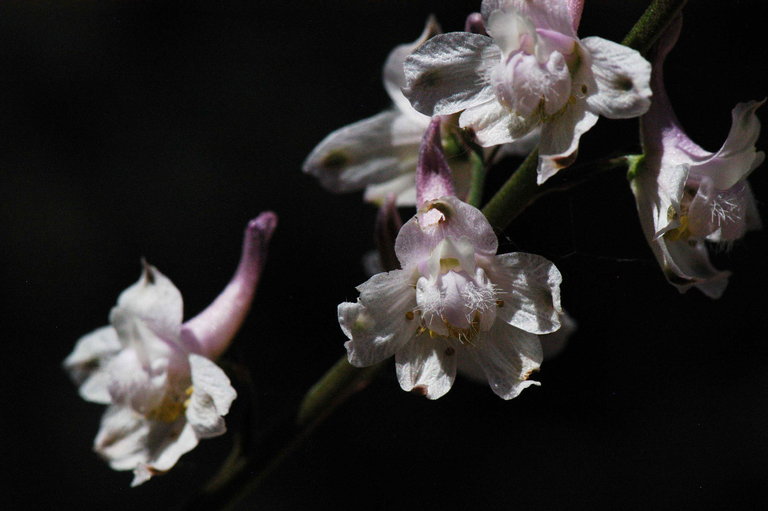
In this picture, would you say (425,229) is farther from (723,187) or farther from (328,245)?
(328,245)

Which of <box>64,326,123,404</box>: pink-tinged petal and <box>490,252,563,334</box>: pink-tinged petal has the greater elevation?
<box>490,252,563,334</box>: pink-tinged petal

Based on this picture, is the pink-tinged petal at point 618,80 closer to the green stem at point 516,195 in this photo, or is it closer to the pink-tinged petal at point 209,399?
the green stem at point 516,195

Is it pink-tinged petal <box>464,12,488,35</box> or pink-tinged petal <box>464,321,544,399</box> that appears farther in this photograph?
pink-tinged petal <box>464,12,488,35</box>

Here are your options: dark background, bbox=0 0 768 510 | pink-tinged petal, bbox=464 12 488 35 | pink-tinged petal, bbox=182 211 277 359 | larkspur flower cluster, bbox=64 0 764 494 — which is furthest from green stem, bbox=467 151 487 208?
dark background, bbox=0 0 768 510

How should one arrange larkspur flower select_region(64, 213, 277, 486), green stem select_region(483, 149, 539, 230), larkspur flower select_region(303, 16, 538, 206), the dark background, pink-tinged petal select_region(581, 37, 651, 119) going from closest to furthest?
pink-tinged petal select_region(581, 37, 651, 119)
green stem select_region(483, 149, 539, 230)
larkspur flower select_region(64, 213, 277, 486)
larkspur flower select_region(303, 16, 538, 206)
the dark background

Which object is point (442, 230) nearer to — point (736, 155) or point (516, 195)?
point (516, 195)

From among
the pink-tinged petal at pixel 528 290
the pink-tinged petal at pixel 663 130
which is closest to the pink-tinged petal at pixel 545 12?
the pink-tinged petal at pixel 663 130

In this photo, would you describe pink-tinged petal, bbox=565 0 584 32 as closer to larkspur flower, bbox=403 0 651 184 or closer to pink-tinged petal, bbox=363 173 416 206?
larkspur flower, bbox=403 0 651 184
